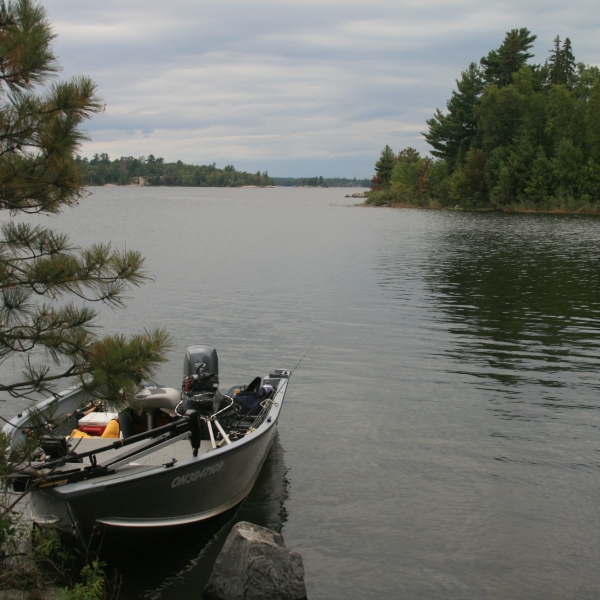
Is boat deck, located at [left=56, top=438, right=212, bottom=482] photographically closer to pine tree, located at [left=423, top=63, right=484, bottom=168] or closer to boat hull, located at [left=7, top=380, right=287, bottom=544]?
boat hull, located at [left=7, top=380, right=287, bottom=544]

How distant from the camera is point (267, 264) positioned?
38656 mm

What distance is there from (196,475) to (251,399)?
2947 mm

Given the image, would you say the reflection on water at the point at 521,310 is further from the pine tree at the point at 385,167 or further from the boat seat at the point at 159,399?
the pine tree at the point at 385,167

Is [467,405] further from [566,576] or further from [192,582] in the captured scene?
[192,582]

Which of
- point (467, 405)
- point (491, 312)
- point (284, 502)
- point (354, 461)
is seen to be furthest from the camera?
point (491, 312)

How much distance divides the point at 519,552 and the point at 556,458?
10.6 ft

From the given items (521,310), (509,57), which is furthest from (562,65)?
(521,310)

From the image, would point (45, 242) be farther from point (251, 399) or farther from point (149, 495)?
point (251, 399)

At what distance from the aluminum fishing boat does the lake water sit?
0.69m

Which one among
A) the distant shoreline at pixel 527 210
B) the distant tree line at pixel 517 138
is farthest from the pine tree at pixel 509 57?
the distant shoreline at pixel 527 210

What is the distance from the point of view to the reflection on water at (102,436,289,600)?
25.4 feet

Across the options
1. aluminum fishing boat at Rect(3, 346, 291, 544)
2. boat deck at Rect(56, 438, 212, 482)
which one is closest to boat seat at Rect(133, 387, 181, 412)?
aluminum fishing boat at Rect(3, 346, 291, 544)

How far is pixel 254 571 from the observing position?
23.6 ft

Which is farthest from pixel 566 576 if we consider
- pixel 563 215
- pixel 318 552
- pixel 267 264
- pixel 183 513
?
pixel 563 215
